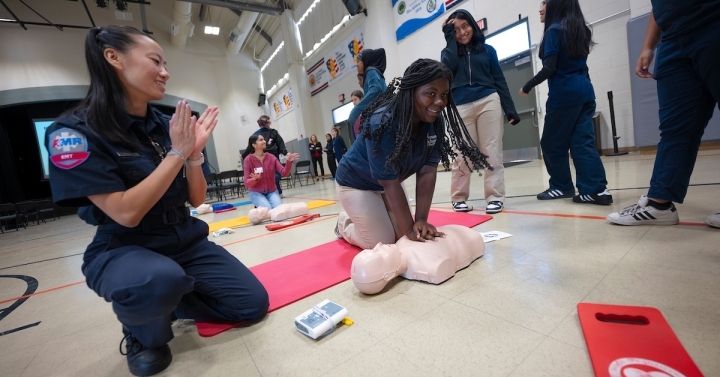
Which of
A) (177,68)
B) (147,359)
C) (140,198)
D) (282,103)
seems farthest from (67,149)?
(282,103)

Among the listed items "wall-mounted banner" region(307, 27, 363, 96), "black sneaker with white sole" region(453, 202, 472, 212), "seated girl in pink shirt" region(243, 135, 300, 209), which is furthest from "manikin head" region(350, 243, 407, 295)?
"wall-mounted banner" region(307, 27, 363, 96)

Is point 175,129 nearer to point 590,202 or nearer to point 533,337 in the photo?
point 533,337

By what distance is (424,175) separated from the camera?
1.67 m

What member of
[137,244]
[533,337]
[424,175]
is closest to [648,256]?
[533,337]

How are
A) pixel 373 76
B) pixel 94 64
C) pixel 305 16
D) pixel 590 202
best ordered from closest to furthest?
pixel 94 64
pixel 590 202
pixel 373 76
pixel 305 16

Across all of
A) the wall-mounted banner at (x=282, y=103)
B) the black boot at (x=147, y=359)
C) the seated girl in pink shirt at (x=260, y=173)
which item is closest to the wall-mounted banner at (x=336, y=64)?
the wall-mounted banner at (x=282, y=103)

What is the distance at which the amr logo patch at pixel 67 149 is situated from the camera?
3.04ft

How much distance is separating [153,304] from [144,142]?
2.13 ft

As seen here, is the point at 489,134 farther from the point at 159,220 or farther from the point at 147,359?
the point at 147,359

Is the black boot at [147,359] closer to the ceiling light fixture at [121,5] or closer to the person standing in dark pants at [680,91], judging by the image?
the person standing in dark pants at [680,91]

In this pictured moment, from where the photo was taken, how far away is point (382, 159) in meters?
1.48

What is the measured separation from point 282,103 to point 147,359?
13.9 meters

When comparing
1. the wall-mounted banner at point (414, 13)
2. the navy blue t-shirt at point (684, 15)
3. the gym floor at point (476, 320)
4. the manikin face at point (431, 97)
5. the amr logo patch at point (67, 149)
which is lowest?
the gym floor at point (476, 320)

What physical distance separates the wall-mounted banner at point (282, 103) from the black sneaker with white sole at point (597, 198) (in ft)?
37.8
